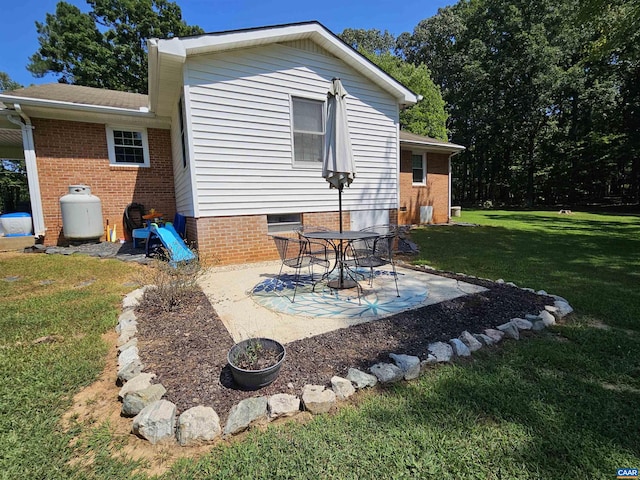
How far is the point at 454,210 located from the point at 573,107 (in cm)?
1714

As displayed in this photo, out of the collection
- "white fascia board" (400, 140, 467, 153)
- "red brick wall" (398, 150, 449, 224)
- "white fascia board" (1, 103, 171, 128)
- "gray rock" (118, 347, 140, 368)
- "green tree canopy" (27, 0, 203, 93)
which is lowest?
"gray rock" (118, 347, 140, 368)

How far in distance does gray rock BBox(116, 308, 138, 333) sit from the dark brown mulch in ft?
0.23

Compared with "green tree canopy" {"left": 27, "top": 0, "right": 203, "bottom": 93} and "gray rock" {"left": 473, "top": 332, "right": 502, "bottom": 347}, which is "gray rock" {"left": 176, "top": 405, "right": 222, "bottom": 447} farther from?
"green tree canopy" {"left": 27, "top": 0, "right": 203, "bottom": 93}

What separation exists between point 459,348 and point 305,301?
6.61ft

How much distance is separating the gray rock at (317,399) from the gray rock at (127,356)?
1.50 m

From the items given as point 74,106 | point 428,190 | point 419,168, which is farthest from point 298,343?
point 428,190

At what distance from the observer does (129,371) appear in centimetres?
242

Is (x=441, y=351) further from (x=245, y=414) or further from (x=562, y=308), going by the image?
(x=562, y=308)

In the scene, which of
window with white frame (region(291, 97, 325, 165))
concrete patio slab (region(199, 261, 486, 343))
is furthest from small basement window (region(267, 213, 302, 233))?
concrete patio slab (region(199, 261, 486, 343))

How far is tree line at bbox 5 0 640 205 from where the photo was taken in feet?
70.8

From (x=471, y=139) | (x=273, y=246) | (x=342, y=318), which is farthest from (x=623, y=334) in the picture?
(x=471, y=139)

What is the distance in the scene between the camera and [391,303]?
4043 mm

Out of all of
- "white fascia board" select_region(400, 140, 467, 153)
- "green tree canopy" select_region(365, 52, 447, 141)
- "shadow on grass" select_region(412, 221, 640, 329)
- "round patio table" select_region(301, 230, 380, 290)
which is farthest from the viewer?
"green tree canopy" select_region(365, 52, 447, 141)

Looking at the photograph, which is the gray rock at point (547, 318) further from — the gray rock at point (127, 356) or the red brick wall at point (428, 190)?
the red brick wall at point (428, 190)
